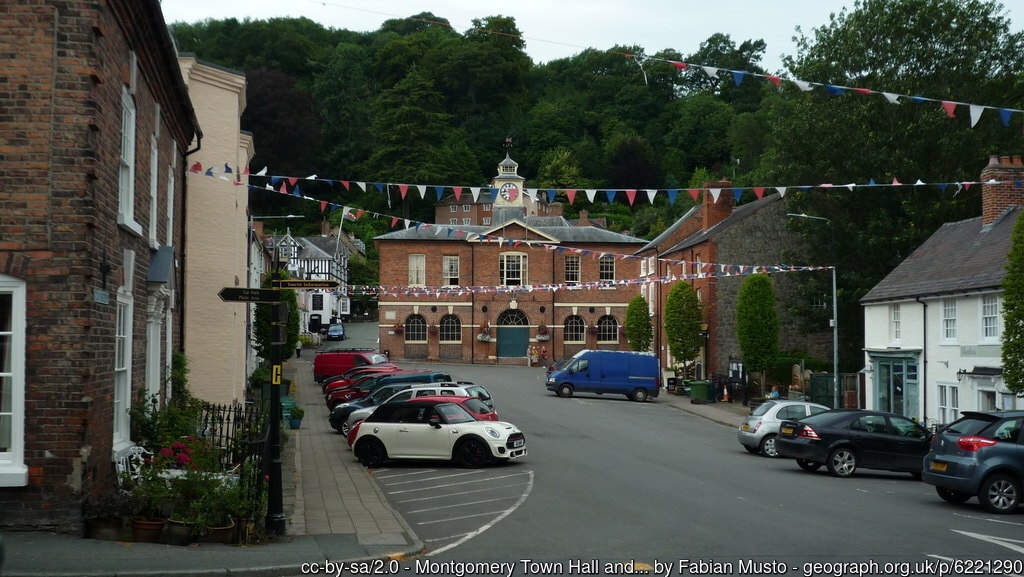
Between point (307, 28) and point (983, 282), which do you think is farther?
point (307, 28)

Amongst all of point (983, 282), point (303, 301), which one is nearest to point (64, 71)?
point (983, 282)

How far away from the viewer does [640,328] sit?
6016 centimetres

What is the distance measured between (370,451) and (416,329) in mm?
46626

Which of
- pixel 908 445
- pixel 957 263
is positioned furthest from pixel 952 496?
pixel 957 263

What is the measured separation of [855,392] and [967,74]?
14.6 m

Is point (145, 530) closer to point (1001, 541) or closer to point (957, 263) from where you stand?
point (1001, 541)

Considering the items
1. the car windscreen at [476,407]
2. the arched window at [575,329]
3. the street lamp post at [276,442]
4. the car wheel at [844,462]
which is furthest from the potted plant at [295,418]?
the arched window at [575,329]

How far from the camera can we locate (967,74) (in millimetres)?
42469

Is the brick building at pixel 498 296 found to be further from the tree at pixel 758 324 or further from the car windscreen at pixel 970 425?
the car windscreen at pixel 970 425

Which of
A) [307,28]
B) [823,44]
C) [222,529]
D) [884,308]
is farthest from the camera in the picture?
[307,28]

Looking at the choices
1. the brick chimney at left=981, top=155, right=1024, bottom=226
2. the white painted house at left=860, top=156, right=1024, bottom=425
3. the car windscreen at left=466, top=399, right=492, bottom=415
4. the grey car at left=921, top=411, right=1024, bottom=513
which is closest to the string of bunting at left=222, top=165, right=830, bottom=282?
the car windscreen at left=466, top=399, right=492, bottom=415

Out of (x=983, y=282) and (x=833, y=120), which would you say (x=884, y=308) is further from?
(x=833, y=120)

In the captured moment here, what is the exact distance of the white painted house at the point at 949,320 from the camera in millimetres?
27172

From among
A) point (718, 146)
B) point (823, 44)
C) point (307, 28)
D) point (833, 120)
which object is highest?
point (307, 28)
